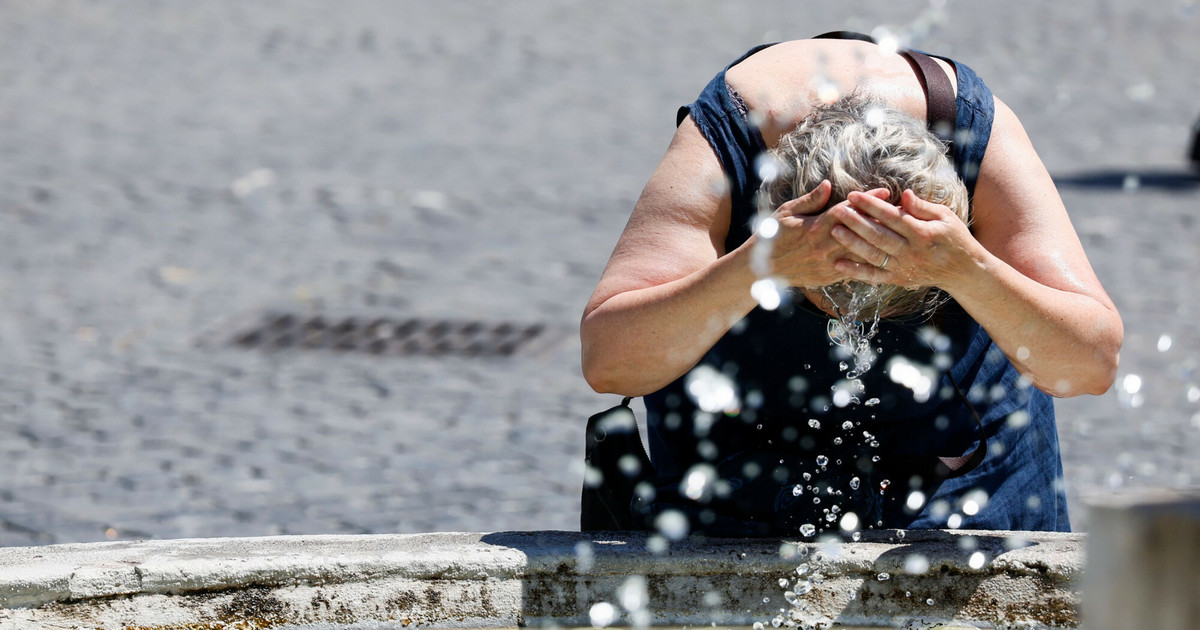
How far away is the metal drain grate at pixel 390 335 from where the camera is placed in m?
5.44

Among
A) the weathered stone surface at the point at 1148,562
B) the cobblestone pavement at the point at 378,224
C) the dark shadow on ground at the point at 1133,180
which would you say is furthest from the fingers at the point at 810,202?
the dark shadow on ground at the point at 1133,180

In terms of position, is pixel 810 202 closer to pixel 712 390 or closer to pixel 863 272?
pixel 863 272

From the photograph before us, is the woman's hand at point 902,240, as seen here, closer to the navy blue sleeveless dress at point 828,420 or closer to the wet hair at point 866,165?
the wet hair at point 866,165

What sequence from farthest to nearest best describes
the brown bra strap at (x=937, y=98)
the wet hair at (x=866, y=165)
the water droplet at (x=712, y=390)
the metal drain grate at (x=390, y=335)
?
the metal drain grate at (x=390, y=335)
the water droplet at (x=712, y=390)
the brown bra strap at (x=937, y=98)
the wet hair at (x=866, y=165)

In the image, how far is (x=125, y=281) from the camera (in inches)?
240

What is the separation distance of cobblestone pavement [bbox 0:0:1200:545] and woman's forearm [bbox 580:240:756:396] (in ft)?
4.84

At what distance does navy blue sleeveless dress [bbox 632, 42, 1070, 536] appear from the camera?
2.48 metres

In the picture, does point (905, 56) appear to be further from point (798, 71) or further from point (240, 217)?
point (240, 217)

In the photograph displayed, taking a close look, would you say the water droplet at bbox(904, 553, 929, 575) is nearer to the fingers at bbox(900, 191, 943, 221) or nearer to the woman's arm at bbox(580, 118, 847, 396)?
the woman's arm at bbox(580, 118, 847, 396)

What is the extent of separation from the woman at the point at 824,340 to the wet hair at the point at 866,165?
0.05 meters

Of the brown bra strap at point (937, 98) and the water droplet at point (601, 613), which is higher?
the brown bra strap at point (937, 98)

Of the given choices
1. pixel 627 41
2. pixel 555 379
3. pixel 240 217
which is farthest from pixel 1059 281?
pixel 627 41

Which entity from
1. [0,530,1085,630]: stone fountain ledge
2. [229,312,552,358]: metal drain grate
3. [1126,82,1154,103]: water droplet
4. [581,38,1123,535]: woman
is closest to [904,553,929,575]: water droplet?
[0,530,1085,630]: stone fountain ledge

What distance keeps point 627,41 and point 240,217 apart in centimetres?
560
